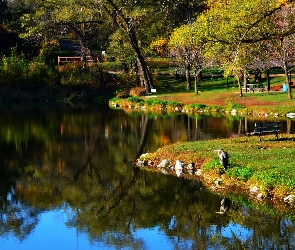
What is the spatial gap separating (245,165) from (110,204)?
5762mm

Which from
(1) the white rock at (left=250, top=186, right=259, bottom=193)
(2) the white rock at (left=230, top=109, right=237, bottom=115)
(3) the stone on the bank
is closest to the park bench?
(1) the white rock at (left=250, top=186, right=259, bottom=193)

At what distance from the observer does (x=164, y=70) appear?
8744cm

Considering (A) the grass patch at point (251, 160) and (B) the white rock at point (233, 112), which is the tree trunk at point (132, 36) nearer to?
(B) the white rock at point (233, 112)

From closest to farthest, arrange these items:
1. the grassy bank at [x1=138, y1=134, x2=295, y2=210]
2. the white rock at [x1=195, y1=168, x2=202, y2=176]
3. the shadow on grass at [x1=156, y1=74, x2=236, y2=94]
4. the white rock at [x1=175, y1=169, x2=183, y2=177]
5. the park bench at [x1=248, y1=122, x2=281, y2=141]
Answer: the grassy bank at [x1=138, y1=134, x2=295, y2=210] → the white rock at [x1=195, y1=168, x2=202, y2=176] → the white rock at [x1=175, y1=169, x2=183, y2=177] → the park bench at [x1=248, y1=122, x2=281, y2=141] → the shadow on grass at [x1=156, y1=74, x2=236, y2=94]

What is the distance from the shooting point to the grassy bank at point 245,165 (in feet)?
69.4

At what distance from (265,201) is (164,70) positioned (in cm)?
6750

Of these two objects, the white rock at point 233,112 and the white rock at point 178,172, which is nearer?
the white rock at point 178,172

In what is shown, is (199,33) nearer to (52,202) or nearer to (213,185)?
(213,185)

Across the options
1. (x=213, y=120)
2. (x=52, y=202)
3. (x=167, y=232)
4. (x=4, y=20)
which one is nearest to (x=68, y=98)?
(x=4, y=20)

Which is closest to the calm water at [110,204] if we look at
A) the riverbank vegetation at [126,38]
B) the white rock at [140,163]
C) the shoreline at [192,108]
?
the white rock at [140,163]

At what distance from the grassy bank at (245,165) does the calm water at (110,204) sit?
0.87 metres

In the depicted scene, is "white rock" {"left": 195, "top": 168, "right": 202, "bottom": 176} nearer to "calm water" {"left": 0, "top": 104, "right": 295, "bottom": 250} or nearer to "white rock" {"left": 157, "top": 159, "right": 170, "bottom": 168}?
"calm water" {"left": 0, "top": 104, "right": 295, "bottom": 250}

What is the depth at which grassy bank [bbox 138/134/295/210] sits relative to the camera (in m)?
21.2

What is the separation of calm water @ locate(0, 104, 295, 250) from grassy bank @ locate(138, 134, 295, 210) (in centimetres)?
87
